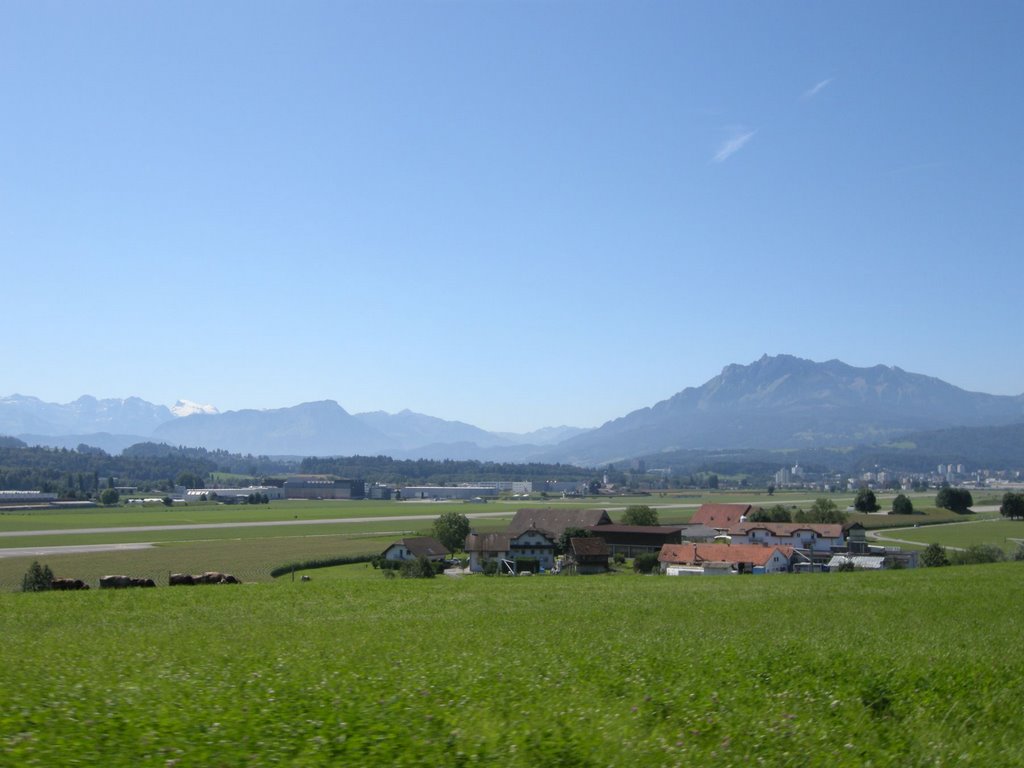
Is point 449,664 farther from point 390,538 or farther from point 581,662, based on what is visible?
point 390,538

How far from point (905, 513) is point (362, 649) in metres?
118

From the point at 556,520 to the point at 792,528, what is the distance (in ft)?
73.6

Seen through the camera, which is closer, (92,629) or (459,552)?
(92,629)

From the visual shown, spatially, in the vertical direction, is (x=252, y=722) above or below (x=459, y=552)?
above

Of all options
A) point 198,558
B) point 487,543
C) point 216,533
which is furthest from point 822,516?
point 216,533

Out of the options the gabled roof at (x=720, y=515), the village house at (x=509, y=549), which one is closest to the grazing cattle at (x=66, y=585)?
the village house at (x=509, y=549)

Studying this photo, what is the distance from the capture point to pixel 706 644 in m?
16.6

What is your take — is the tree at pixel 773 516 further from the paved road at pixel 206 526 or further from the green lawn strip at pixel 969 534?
the paved road at pixel 206 526

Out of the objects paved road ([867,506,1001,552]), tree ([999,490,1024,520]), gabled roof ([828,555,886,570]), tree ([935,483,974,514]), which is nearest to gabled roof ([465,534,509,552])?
gabled roof ([828,555,886,570])

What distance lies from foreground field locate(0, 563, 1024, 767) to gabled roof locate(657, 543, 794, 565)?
36169 millimetres

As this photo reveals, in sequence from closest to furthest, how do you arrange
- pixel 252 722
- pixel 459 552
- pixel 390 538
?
pixel 252 722, pixel 459 552, pixel 390 538

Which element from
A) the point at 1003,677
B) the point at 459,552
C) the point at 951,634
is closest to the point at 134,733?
the point at 1003,677

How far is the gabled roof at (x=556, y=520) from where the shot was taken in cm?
8288

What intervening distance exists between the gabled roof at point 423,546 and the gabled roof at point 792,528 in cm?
3095
